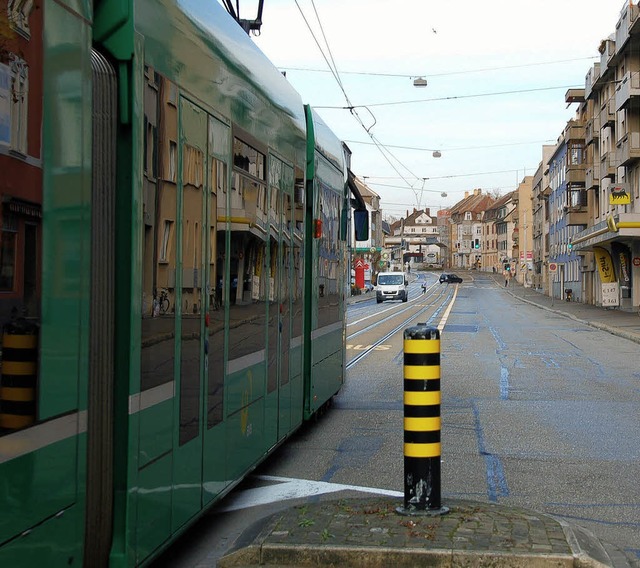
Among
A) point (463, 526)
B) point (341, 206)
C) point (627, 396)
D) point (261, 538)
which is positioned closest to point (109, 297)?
point (261, 538)

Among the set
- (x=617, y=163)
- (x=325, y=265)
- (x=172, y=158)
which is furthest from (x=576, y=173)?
(x=172, y=158)

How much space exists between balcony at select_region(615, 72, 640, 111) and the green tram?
42633 mm

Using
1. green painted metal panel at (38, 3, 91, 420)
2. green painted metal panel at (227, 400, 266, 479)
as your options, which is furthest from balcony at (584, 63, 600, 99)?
green painted metal panel at (38, 3, 91, 420)

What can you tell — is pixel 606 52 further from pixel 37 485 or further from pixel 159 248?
pixel 37 485

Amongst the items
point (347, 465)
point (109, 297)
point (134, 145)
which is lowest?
point (347, 465)

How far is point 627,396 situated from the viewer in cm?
1409

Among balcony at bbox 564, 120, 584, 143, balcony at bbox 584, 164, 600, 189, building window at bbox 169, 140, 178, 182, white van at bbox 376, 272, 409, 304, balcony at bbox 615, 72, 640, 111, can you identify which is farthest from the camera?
balcony at bbox 564, 120, 584, 143

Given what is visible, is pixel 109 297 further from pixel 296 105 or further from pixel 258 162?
pixel 296 105

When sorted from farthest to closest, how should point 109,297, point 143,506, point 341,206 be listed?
1. point 341,206
2. point 143,506
3. point 109,297

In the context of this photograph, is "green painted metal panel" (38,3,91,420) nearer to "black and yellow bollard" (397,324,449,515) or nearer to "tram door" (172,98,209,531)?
"tram door" (172,98,209,531)

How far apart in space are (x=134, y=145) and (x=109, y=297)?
0.61 m

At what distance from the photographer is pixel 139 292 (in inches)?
163

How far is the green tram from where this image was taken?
3230 millimetres

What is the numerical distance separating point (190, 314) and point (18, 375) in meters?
1.92
